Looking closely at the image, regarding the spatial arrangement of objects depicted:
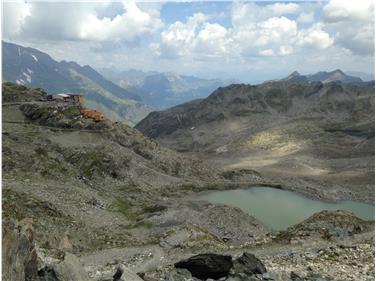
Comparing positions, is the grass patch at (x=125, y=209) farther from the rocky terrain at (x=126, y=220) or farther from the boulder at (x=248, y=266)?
the boulder at (x=248, y=266)

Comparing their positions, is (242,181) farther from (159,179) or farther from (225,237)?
(225,237)

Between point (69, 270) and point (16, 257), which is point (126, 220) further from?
point (16, 257)

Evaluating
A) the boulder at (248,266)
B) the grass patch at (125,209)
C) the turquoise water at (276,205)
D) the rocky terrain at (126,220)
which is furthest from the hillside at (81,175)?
the boulder at (248,266)

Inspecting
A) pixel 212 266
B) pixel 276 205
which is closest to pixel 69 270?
pixel 212 266

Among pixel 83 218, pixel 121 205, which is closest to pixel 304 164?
pixel 121 205

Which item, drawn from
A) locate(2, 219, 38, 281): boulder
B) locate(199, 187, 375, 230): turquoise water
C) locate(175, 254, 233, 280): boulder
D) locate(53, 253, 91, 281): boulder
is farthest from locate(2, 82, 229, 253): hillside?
locate(53, 253, 91, 281): boulder

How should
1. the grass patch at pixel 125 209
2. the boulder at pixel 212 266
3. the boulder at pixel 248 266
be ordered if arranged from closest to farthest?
the boulder at pixel 248 266 → the boulder at pixel 212 266 → the grass patch at pixel 125 209

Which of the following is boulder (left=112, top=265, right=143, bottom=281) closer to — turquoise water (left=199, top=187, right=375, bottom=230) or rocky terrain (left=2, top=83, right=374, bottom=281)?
rocky terrain (left=2, top=83, right=374, bottom=281)
